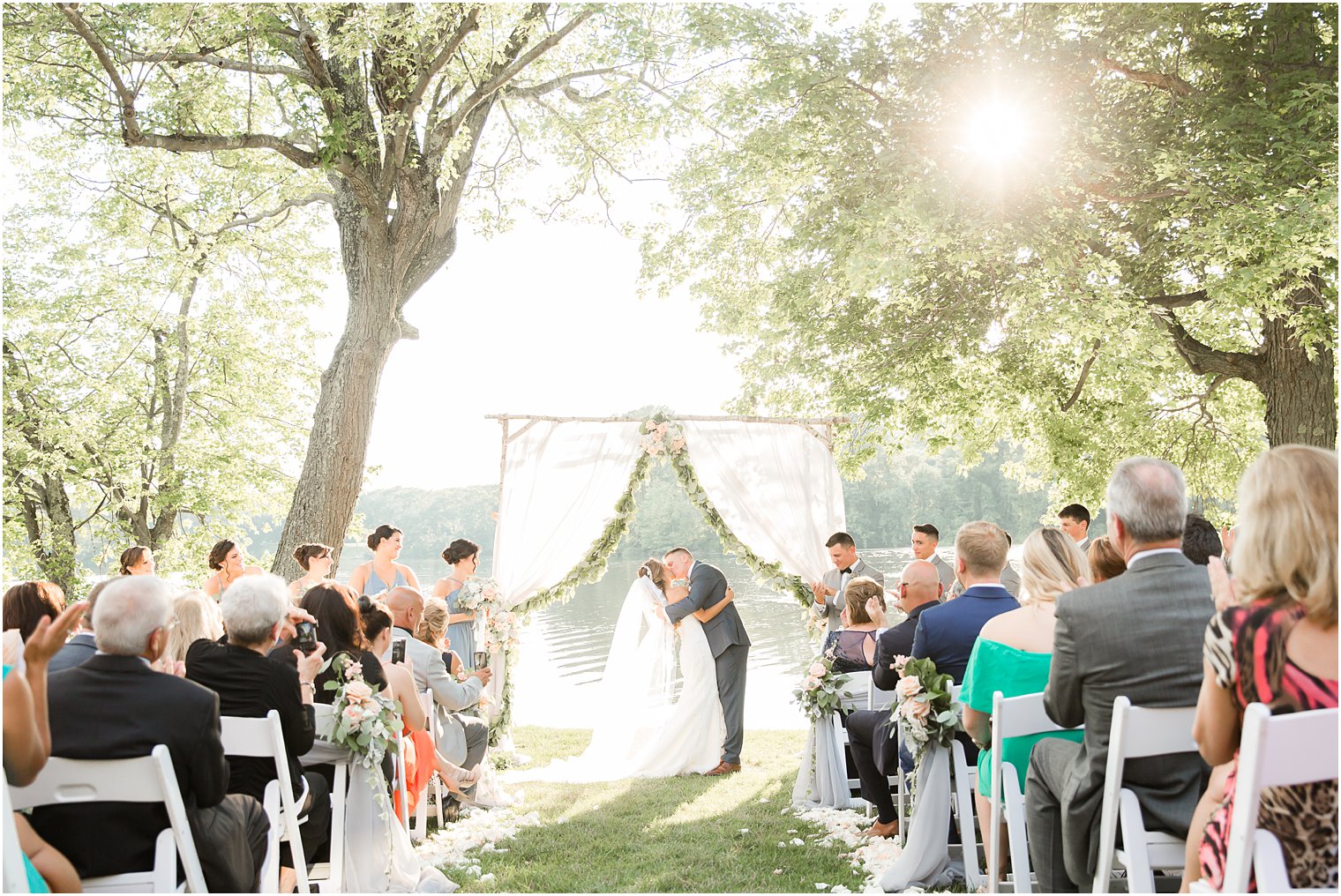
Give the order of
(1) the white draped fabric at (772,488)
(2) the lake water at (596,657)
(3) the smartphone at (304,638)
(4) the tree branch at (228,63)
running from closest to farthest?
(3) the smartphone at (304,638), (1) the white draped fabric at (772,488), (4) the tree branch at (228,63), (2) the lake water at (596,657)

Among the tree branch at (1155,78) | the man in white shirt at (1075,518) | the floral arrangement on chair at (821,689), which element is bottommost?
the floral arrangement on chair at (821,689)

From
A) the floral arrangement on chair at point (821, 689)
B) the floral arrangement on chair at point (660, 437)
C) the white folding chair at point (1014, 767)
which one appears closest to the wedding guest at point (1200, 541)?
the white folding chair at point (1014, 767)

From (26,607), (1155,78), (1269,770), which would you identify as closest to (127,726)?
(26,607)

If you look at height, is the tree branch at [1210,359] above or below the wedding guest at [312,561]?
above

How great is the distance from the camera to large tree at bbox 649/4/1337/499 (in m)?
9.24

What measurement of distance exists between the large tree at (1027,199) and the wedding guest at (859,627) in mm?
3799

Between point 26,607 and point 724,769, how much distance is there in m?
5.40

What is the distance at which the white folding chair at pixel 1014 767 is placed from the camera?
365 centimetres

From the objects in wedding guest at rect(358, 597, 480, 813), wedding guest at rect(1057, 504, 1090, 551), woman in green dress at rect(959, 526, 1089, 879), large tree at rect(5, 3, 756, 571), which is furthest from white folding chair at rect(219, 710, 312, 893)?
wedding guest at rect(1057, 504, 1090, 551)

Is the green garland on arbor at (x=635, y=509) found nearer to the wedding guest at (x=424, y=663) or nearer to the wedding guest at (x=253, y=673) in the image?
the wedding guest at (x=424, y=663)

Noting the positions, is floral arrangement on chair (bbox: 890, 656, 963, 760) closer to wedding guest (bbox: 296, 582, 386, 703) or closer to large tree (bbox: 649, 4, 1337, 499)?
wedding guest (bbox: 296, 582, 386, 703)

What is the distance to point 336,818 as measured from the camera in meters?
4.59

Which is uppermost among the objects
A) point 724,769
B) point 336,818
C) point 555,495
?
point 555,495

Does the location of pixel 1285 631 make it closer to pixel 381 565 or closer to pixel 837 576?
pixel 837 576
